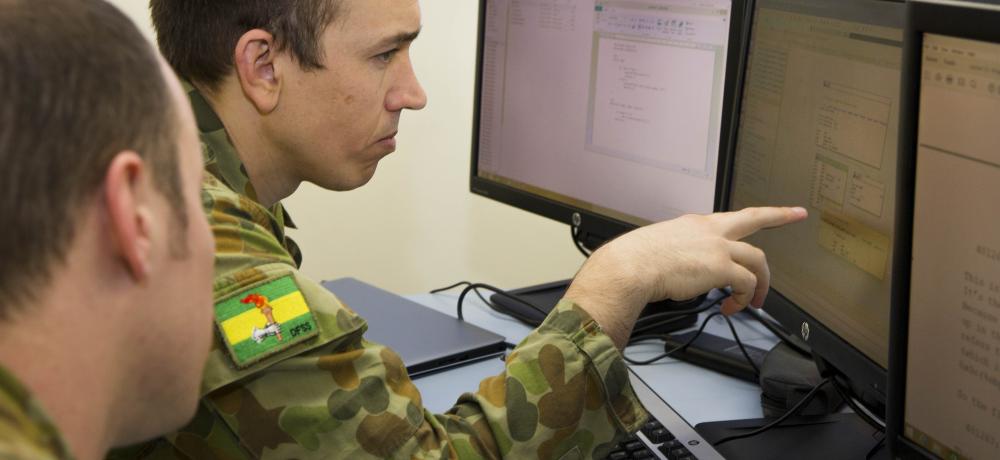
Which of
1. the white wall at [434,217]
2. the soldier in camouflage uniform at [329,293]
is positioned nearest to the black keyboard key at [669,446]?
the soldier in camouflage uniform at [329,293]

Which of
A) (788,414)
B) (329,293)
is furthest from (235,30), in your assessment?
(788,414)

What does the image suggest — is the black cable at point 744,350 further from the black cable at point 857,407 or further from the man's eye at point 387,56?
the man's eye at point 387,56

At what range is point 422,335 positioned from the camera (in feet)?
4.97

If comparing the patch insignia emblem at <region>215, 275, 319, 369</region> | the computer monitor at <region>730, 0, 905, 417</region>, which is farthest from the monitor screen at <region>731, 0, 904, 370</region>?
the patch insignia emblem at <region>215, 275, 319, 369</region>

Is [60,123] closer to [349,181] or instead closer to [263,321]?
[263,321]

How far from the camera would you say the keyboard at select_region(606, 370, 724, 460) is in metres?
1.13

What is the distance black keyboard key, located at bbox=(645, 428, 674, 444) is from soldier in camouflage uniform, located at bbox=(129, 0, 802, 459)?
12 centimetres

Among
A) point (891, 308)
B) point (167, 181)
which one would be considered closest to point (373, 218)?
point (891, 308)

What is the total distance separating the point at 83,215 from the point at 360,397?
44 cm

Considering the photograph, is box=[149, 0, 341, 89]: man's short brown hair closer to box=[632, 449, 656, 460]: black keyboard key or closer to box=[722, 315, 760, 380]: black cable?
box=[632, 449, 656, 460]: black keyboard key

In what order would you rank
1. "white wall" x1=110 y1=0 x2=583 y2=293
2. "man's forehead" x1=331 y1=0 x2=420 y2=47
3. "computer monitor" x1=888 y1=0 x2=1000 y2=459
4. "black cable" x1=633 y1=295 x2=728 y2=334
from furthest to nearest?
"white wall" x1=110 y1=0 x2=583 y2=293 → "black cable" x1=633 y1=295 x2=728 y2=334 → "man's forehead" x1=331 y1=0 x2=420 y2=47 → "computer monitor" x1=888 y1=0 x2=1000 y2=459

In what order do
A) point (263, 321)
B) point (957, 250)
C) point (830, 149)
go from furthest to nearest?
point (830, 149), point (263, 321), point (957, 250)

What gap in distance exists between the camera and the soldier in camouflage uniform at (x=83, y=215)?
0.55 metres

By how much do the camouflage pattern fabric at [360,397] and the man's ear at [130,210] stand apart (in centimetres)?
35
